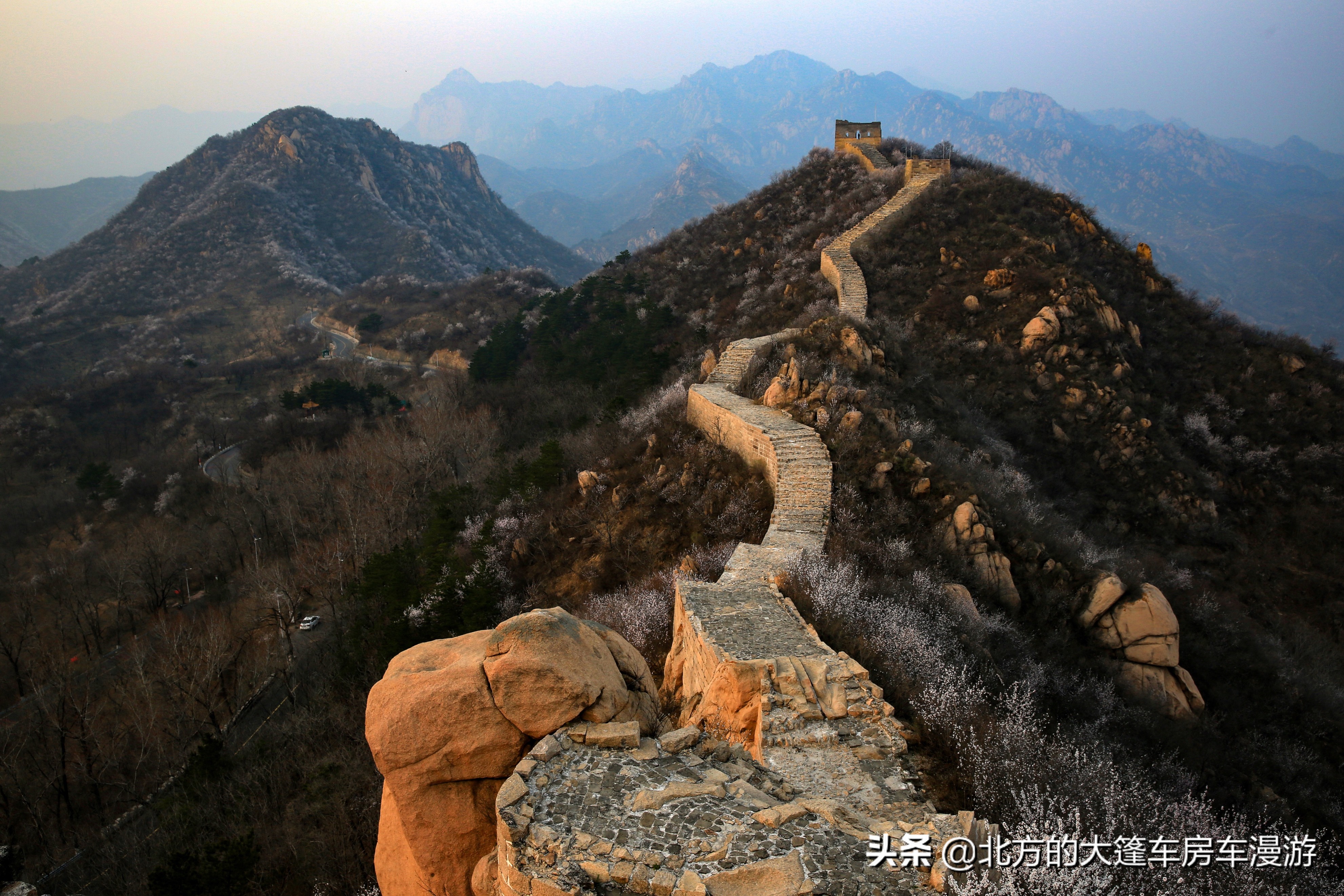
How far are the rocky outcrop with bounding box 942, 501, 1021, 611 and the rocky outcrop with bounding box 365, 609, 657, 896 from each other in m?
7.45

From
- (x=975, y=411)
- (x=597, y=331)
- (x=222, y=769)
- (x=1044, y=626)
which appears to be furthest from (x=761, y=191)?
(x=222, y=769)

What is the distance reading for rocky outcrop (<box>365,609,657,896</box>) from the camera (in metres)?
5.36

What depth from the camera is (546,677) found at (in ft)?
17.7

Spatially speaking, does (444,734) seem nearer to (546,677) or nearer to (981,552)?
(546,677)

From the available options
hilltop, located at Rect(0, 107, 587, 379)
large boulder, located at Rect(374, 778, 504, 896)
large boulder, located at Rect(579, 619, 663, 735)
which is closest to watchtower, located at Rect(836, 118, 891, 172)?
large boulder, located at Rect(579, 619, 663, 735)

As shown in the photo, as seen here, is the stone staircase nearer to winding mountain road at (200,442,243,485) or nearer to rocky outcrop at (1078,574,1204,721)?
rocky outcrop at (1078,574,1204,721)

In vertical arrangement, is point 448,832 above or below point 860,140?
below

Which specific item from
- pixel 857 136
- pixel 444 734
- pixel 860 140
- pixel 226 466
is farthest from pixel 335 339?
pixel 444 734

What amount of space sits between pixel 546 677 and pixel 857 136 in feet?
132

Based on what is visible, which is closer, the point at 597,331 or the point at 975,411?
the point at 975,411

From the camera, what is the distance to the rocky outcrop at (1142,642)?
31.4ft

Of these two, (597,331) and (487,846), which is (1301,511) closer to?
(487,846)

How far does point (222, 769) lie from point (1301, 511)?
92.4ft

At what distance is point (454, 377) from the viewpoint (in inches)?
1576
